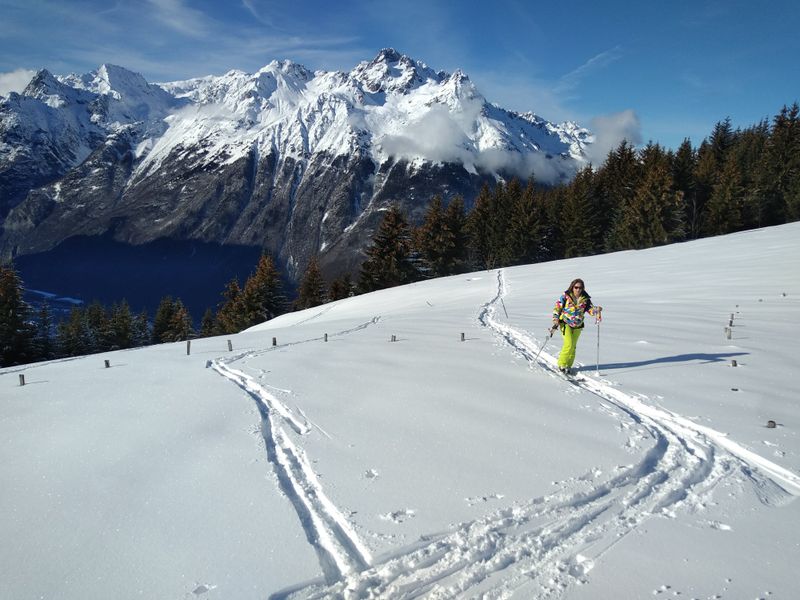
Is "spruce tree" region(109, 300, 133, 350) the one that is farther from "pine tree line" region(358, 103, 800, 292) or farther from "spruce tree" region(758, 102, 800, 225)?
"spruce tree" region(758, 102, 800, 225)

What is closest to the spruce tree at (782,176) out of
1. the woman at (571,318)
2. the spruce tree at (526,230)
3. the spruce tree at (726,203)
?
the spruce tree at (726,203)

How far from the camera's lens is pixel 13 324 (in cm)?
3450

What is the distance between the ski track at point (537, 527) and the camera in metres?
3.56

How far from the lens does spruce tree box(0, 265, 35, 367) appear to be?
3409 cm

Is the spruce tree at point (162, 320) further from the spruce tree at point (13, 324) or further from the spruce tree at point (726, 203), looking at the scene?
the spruce tree at point (726, 203)

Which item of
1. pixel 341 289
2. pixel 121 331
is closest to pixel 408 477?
pixel 341 289

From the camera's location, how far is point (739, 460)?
18.1ft

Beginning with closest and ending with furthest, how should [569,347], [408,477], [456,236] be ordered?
[408,477], [569,347], [456,236]

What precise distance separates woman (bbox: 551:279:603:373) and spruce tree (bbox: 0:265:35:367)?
136 ft

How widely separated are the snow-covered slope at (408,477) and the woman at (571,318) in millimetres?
547

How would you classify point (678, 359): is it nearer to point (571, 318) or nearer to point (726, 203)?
point (571, 318)

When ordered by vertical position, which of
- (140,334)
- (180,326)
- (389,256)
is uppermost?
(389,256)

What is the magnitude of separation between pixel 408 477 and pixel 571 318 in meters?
5.70

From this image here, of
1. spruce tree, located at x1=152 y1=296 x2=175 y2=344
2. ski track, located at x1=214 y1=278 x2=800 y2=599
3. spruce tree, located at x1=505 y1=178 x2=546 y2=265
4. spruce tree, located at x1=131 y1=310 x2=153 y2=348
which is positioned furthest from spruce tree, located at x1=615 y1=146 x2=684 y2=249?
spruce tree, located at x1=131 y1=310 x2=153 y2=348
